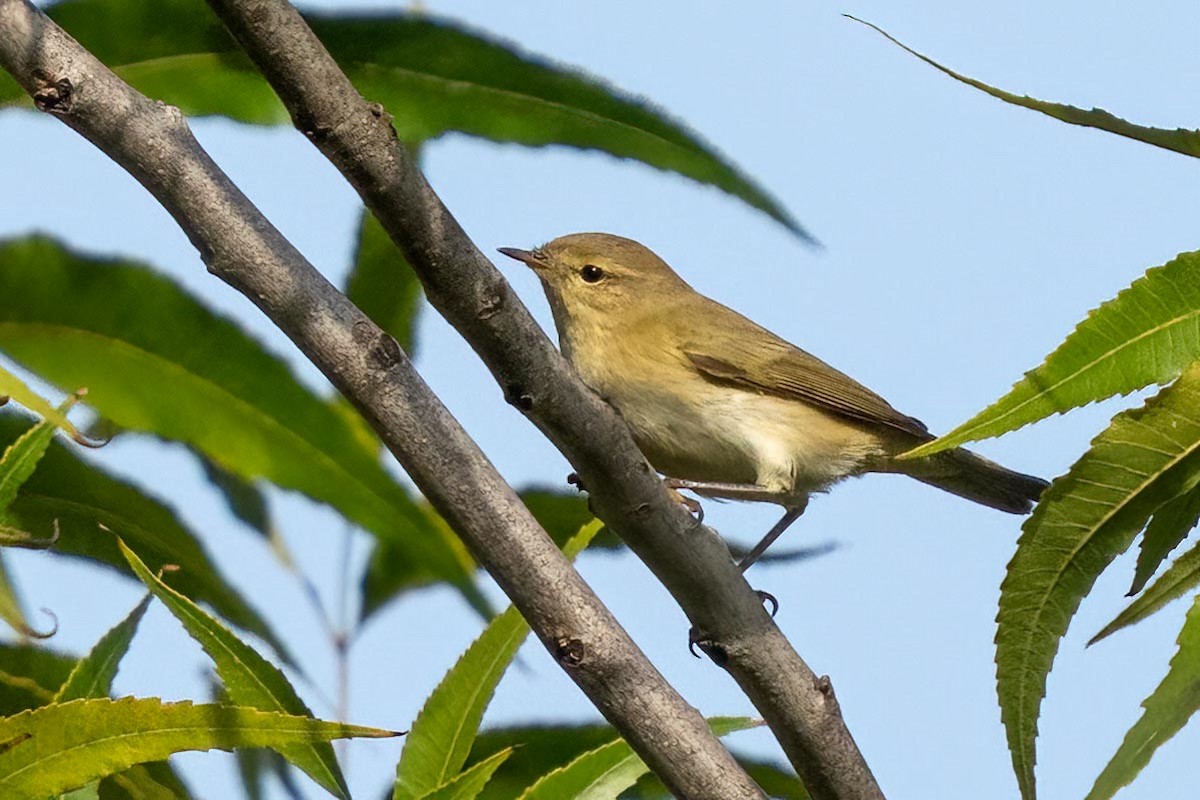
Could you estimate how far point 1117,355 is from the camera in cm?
173

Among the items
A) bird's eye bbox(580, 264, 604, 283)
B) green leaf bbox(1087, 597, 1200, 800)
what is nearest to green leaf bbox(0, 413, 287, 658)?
green leaf bbox(1087, 597, 1200, 800)

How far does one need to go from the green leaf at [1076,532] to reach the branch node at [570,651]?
0.51 meters

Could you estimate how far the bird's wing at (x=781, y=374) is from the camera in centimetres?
408

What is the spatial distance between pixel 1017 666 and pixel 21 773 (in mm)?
1146

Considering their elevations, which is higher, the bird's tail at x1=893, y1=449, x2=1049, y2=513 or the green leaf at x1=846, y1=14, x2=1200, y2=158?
the bird's tail at x1=893, y1=449, x2=1049, y2=513

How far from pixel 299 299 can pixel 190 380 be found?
0.81 m

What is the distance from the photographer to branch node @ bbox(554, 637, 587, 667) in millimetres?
1729

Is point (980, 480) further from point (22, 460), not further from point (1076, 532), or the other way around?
point (22, 460)

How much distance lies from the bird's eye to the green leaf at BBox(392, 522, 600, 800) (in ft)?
7.84

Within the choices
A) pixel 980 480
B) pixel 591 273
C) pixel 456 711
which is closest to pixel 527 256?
pixel 591 273

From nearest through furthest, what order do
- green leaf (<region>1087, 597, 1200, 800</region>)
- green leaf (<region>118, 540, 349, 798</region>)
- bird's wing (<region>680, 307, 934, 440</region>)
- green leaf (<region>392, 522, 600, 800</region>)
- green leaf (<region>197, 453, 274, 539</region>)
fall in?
green leaf (<region>1087, 597, 1200, 800</region>)
green leaf (<region>118, 540, 349, 798</region>)
green leaf (<region>392, 522, 600, 800</region>)
green leaf (<region>197, 453, 274, 539</region>)
bird's wing (<region>680, 307, 934, 440</region>)

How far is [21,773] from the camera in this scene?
1.68 meters

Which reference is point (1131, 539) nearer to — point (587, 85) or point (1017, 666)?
point (1017, 666)

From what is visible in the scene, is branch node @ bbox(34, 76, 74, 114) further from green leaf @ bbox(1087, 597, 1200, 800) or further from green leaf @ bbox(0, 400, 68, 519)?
green leaf @ bbox(1087, 597, 1200, 800)
